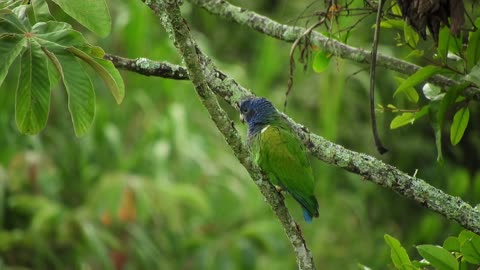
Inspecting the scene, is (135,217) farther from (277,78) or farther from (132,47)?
(277,78)

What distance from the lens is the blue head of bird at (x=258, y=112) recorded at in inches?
95.8

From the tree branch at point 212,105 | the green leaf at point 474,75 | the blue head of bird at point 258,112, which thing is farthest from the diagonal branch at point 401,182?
the blue head of bird at point 258,112

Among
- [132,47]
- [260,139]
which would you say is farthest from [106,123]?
[260,139]

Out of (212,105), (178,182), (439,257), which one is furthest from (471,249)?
(178,182)

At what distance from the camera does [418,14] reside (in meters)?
1.74

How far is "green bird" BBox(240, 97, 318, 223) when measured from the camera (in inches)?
97.7

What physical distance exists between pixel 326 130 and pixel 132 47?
127 cm

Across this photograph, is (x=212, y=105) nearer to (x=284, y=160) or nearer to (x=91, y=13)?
(x=91, y=13)

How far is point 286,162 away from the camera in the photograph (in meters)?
2.50

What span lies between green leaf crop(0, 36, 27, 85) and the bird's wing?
3.12 ft

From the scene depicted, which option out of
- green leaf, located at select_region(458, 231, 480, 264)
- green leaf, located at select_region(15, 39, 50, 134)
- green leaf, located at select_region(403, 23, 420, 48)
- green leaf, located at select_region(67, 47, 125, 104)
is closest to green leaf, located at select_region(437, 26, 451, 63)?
green leaf, located at select_region(403, 23, 420, 48)

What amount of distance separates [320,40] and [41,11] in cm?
89

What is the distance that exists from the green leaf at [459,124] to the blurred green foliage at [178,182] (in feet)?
6.90

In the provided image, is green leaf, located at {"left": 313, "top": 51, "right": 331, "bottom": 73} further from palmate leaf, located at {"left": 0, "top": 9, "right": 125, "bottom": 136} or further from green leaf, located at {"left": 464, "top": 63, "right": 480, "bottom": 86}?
palmate leaf, located at {"left": 0, "top": 9, "right": 125, "bottom": 136}
